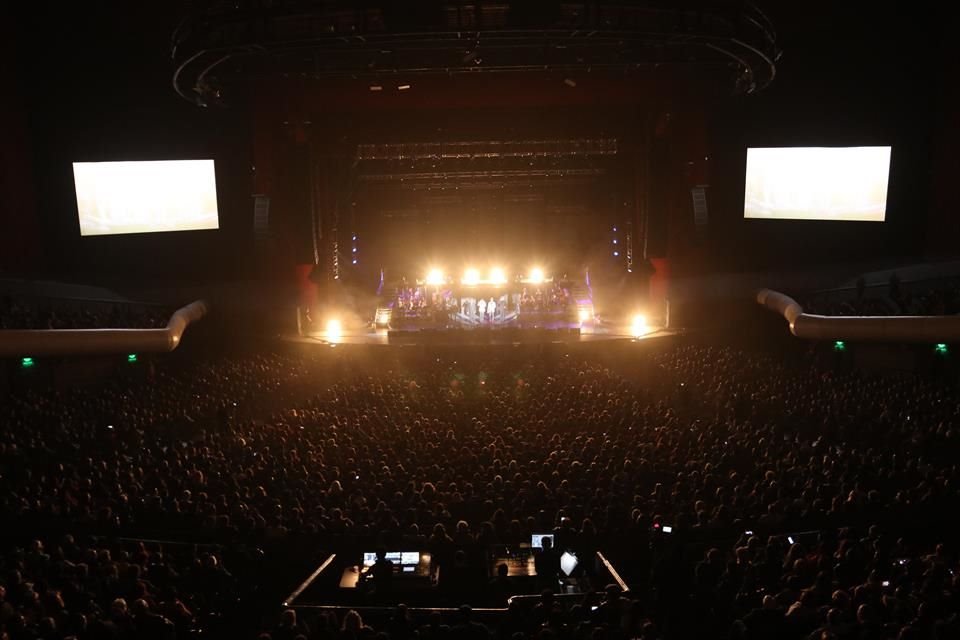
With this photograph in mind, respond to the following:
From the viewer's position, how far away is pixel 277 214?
2264cm

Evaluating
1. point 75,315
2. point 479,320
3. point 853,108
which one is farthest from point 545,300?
point 75,315

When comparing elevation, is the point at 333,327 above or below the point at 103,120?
below

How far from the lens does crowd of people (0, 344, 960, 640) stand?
598 cm

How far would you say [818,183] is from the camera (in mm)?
22156

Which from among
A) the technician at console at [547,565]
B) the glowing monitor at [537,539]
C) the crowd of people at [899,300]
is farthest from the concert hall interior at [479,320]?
the glowing monitor at [537,539]

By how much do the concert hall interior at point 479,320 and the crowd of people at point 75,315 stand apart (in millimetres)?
150

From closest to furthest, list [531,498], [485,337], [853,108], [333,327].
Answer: [531,498], [853,108], [485,337], [333,327]

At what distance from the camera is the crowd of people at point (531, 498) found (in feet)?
19.6

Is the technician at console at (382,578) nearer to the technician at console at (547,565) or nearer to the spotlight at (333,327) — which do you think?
the technician at console at (547,565)

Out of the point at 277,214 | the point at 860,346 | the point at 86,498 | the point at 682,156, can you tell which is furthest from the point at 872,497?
the point at 277,214

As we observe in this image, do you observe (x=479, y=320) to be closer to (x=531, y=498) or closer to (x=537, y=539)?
(x=531, y=498)

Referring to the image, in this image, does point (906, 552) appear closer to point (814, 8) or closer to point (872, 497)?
point (872, 497)

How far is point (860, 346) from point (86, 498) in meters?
18.4

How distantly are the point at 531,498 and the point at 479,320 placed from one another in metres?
19.4
